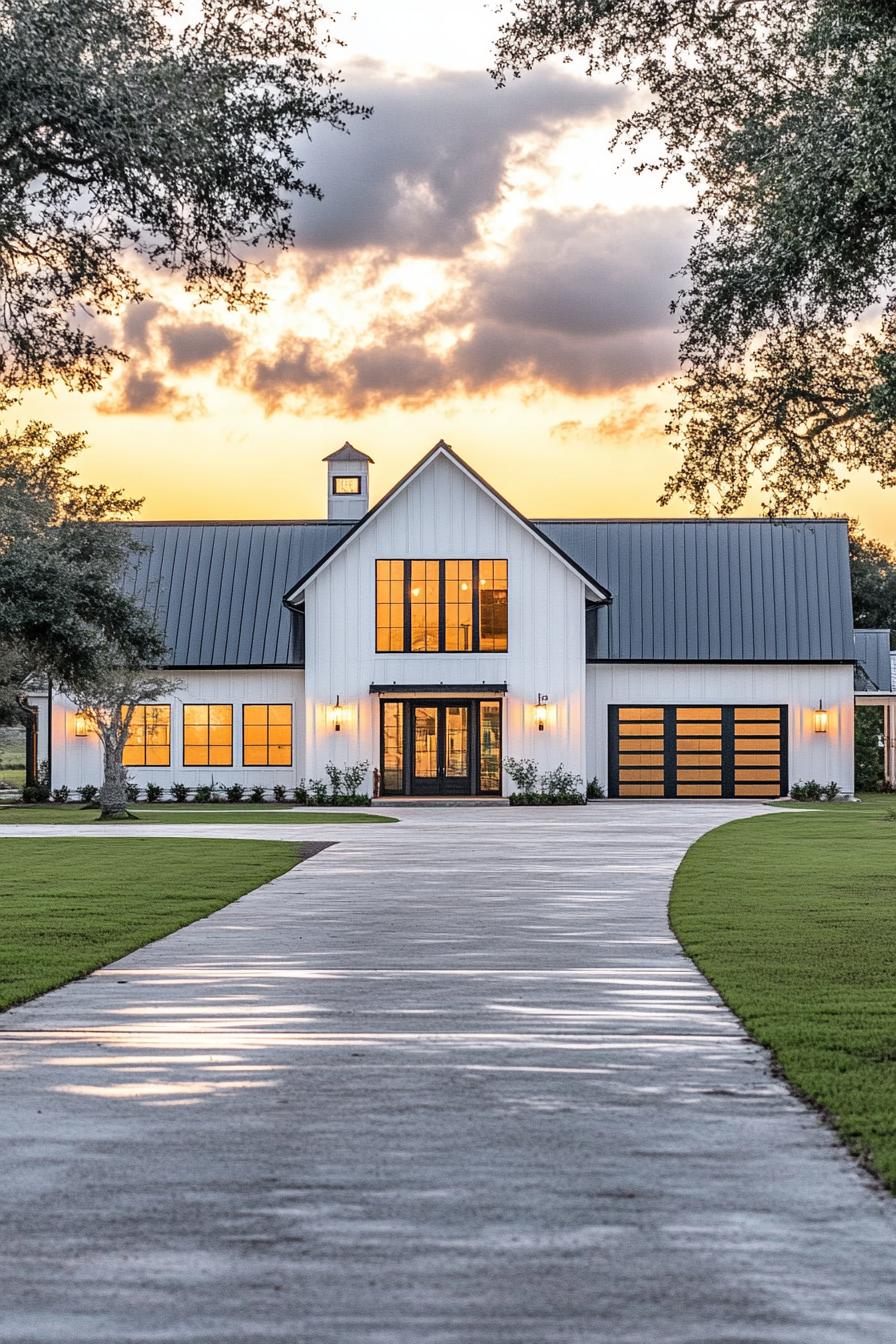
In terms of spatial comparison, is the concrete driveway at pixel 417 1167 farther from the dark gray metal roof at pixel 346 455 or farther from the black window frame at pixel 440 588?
the dark gray metal roof at pixel 346 455

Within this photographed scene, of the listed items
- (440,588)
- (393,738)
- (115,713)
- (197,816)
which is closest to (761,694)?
(440,588)

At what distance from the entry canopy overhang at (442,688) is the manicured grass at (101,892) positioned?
14037mm

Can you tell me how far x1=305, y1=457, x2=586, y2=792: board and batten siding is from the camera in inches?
1473

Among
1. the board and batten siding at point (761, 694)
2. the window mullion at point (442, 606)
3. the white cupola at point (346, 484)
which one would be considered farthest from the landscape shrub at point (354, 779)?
the white cupola at point (346, 484)

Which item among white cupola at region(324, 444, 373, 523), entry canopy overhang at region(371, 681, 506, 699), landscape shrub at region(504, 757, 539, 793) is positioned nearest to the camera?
landscape shrub at region(504, 757, 539, 793)

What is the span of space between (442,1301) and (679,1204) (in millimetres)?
1137

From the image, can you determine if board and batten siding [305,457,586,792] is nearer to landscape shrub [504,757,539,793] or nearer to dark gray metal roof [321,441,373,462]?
landscape shrub [504,757,539,793]

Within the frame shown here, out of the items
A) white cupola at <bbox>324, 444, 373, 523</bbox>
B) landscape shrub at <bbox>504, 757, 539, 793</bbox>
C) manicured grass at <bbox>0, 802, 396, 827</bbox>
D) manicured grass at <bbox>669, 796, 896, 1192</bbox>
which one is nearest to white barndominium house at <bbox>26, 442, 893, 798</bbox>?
landscape shrub at <bbox>504, 757, 539, 793</bbox>

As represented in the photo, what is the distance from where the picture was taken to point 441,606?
37.8 m

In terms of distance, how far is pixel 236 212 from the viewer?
481 inches

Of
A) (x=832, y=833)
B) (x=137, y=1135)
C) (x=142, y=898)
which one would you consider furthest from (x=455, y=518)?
(x=137, y=1135)

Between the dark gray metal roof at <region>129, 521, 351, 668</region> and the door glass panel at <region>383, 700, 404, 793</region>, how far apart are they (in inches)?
112

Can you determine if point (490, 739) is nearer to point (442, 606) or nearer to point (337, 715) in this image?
point (442, 606)

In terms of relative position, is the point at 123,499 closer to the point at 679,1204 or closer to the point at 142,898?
the point at 142,898
